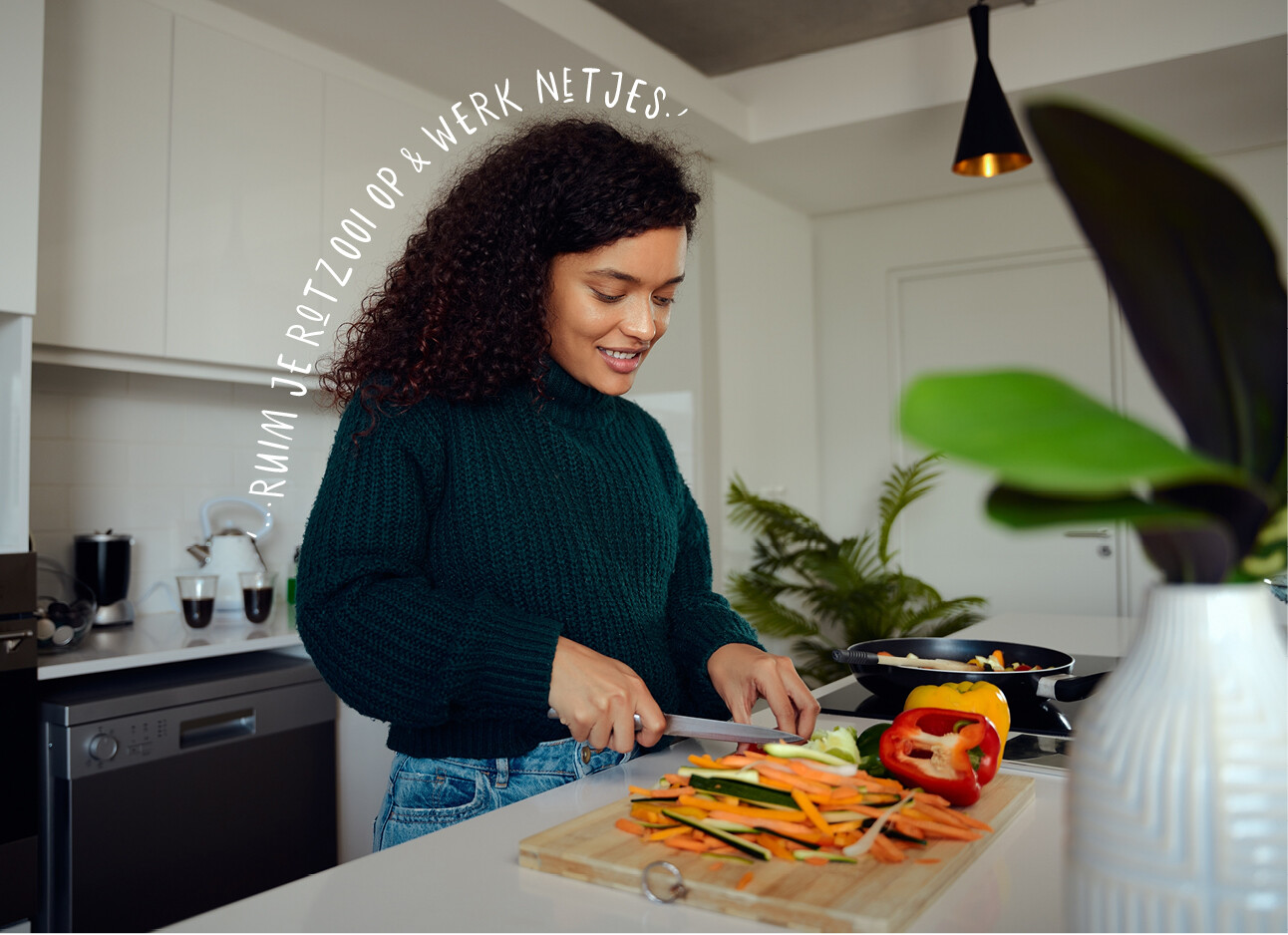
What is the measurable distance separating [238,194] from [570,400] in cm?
172

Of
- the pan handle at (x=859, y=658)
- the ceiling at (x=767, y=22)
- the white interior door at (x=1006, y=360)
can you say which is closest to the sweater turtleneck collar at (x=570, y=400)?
the pan handle at (x=859, y=658)

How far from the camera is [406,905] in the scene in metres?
0.74

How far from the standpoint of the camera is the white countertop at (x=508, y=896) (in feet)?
2.33

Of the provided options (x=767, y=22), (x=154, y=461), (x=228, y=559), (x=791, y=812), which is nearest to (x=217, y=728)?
(x=228, y=559)

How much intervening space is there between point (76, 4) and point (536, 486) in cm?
188

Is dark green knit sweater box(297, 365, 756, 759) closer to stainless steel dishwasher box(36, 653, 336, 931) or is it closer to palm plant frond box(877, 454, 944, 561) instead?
stainless steel dishwasher box(36, 653, 336, 931)

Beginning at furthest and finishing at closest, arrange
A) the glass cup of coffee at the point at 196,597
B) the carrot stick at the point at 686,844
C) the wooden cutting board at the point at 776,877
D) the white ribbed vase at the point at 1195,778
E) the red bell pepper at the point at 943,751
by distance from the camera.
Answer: the glass cup of coffee at the point at 196,597 < the red bell pepper at the point at 943,751 < the carrot stick at the point at 686,844 < the wooden cutting board at the point at 776,877 < the white ribbed vase at the point at 1195,778

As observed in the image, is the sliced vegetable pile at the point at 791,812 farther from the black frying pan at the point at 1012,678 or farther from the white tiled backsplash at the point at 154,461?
the white tiled backsplash at the point at 154,461

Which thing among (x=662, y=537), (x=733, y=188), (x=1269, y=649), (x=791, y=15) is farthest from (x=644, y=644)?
(x=733, y=188)

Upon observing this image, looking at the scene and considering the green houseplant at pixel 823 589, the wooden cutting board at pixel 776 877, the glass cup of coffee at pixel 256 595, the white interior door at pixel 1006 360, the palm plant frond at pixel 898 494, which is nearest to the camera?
the wooden cutting board at pixel 776 877

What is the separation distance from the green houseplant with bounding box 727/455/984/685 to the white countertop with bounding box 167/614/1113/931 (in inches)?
124

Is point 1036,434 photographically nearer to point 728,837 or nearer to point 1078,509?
point 1078,509

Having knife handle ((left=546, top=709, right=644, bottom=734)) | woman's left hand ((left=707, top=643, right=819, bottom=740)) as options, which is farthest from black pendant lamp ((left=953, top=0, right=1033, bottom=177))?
knife handle ((left=546, top=709, right=644, bottom=734))

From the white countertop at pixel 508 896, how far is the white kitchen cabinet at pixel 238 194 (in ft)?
6.41
